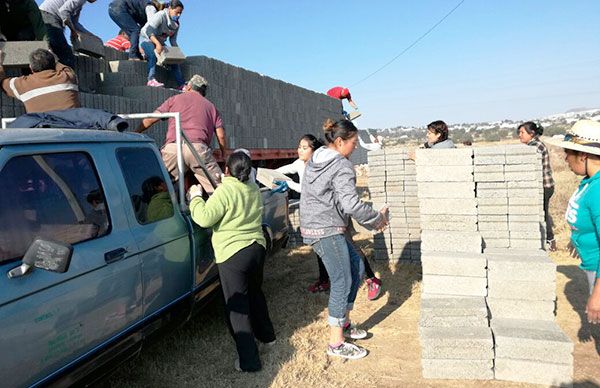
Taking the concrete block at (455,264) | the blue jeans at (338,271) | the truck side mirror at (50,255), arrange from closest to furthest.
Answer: the truck side mirror at (50,255)
the blue jeans at (338,271)
the concrete block at (455,264)

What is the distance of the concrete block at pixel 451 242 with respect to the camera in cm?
471

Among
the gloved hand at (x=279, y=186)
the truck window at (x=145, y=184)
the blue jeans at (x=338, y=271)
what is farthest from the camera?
the gloved hand at (x=279, y=186)

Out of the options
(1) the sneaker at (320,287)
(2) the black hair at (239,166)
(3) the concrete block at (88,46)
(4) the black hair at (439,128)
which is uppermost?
(3) the concrete block at (88,46)

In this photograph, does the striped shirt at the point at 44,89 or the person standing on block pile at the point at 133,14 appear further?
the person standing on block pile at the point at 133,14

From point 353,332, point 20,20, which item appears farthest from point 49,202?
point 20,20

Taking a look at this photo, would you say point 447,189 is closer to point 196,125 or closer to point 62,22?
point 196,125

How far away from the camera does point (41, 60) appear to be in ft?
13.8

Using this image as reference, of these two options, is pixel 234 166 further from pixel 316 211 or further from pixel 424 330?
pixel 424 330

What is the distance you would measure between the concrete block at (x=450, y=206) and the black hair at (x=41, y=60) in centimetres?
397

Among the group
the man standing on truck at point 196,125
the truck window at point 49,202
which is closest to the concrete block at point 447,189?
the man standing on truck at point 196,125

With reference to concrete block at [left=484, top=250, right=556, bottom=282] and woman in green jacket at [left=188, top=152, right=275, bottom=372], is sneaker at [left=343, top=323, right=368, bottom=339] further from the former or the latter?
concrete block at [left=484, top=250, right=556, bottom=282]

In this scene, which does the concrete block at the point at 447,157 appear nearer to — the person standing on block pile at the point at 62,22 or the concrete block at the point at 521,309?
the concrete block at the point at 521,309

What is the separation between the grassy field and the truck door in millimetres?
518

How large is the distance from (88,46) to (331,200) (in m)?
6.04
